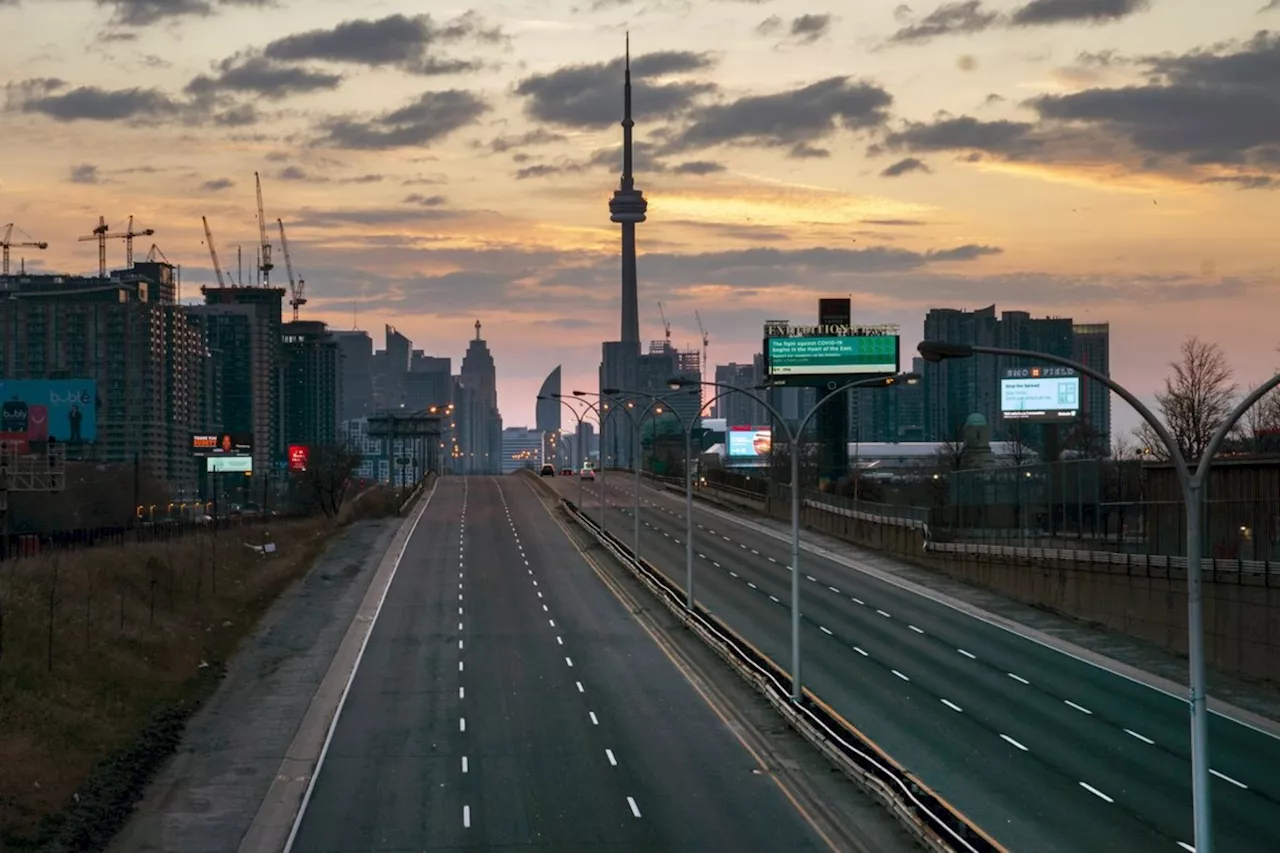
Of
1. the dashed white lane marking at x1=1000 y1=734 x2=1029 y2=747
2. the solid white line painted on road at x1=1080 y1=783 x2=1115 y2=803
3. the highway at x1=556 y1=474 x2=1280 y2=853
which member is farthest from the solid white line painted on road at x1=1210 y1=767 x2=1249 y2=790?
the dashed white lane marking at x1=1000 y1=734 x2=1029 y2=747

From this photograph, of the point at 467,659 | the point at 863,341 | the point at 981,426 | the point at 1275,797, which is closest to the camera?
the point at 1275,797

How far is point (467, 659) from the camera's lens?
6009 centimetres

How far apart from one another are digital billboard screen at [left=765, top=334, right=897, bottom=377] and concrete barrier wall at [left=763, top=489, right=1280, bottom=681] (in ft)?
163

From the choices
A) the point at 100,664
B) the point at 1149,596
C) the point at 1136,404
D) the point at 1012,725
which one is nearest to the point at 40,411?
the point at 100,664

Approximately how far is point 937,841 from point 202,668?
1343 inches

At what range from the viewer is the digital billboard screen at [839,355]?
137000 millimetres

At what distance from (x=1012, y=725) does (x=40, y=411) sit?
216 feet

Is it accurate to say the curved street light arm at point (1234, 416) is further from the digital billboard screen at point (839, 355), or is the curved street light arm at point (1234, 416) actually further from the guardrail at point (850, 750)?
the digital billboard screen at point (839, 355)

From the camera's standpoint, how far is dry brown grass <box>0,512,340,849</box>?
1547 inches

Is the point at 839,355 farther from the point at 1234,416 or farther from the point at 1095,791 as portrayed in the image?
the point at 1234,416

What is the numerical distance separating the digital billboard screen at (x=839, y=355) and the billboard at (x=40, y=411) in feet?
207

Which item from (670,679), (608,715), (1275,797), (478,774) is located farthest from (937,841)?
(670,679)

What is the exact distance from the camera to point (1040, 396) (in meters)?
162

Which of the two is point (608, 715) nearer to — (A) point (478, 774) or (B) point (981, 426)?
(A) point (478, 774)
